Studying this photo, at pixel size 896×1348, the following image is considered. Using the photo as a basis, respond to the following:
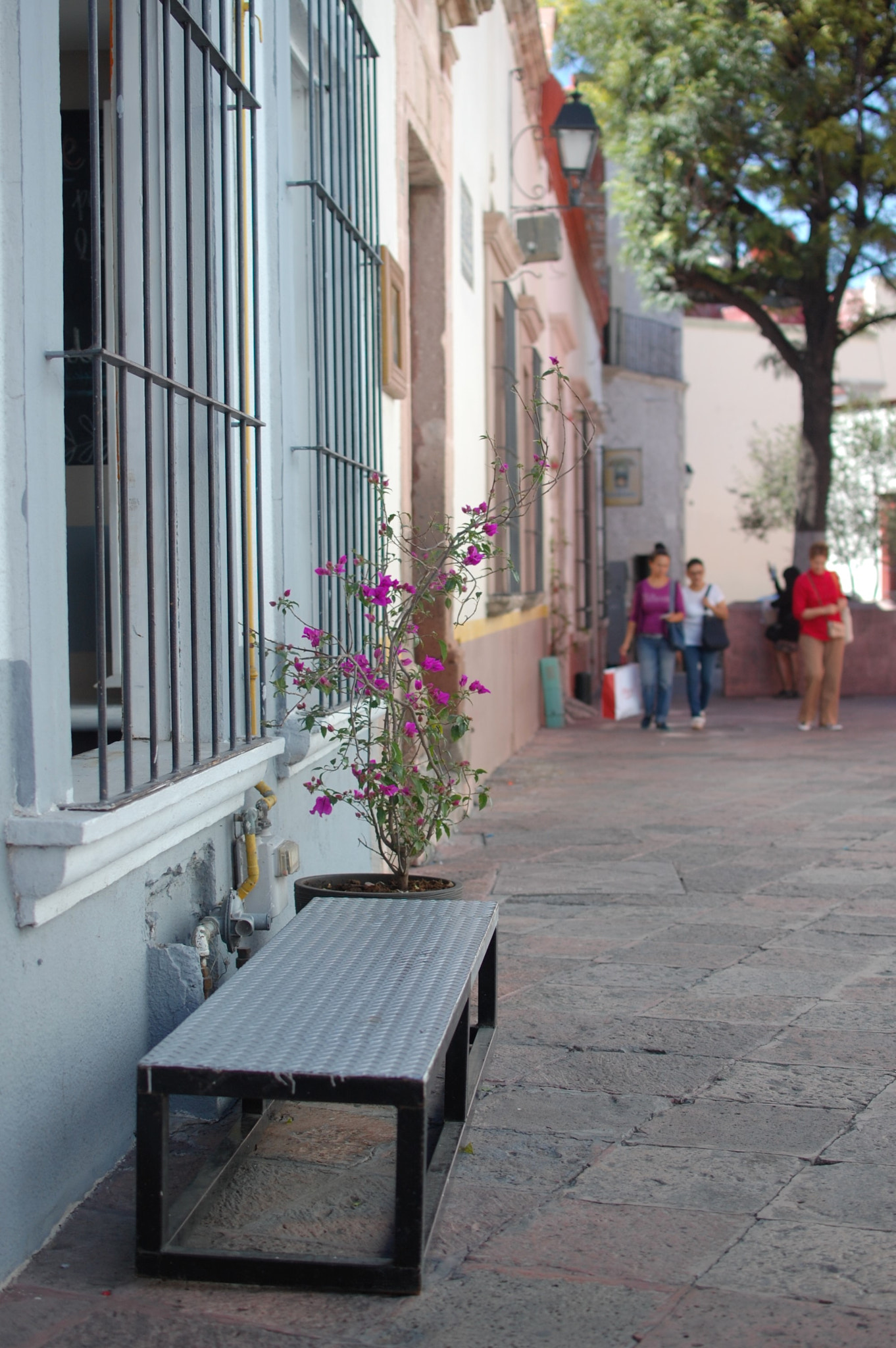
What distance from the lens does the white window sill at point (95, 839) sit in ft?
7.48

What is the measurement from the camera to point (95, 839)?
2357mm

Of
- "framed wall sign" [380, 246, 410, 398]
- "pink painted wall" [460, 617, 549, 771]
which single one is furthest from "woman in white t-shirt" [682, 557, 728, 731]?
"framed wall sign" [380, 246, 410, 398]

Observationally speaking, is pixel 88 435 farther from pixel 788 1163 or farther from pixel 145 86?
pixel 788 1163

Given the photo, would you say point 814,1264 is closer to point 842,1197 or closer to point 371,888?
point 842,1197

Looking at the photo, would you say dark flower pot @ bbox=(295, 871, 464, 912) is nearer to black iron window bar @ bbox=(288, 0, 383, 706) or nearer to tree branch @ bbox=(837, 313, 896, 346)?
black iron window bar @ bbox=(288, 0, 383, 706)

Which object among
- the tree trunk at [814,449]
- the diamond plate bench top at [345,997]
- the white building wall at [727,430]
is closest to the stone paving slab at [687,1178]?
the diamond plate bench top at [345,997]

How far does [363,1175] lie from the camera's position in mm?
2734

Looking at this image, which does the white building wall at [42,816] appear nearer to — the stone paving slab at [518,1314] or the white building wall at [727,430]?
the stone paving slab at [518,1314]

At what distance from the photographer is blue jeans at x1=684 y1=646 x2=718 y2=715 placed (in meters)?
12.0

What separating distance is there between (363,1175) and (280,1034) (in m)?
0.51

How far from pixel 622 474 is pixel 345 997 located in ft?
69.4

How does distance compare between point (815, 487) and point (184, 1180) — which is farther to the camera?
point (815, 487)

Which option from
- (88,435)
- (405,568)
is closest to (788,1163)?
(88,435)

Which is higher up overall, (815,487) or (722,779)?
(815,487)
